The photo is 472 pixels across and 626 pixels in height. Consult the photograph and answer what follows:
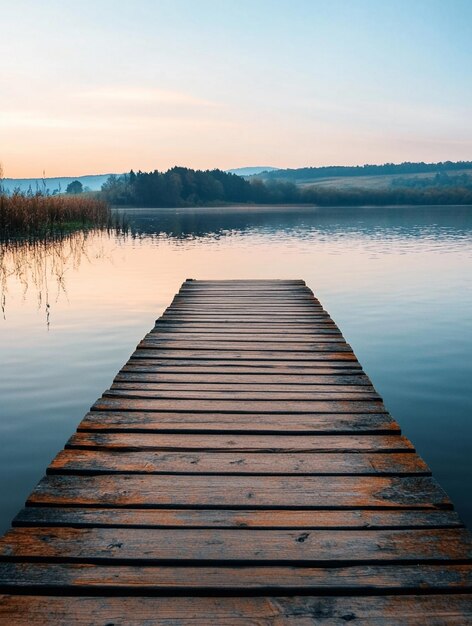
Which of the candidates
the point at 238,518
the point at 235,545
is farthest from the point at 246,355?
the point at 235,545

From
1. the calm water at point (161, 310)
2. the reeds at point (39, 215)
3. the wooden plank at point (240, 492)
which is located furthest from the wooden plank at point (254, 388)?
the reeds at point (39, 215)

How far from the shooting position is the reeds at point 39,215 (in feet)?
50.1

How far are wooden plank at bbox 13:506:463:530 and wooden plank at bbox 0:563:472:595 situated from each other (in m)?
0.27

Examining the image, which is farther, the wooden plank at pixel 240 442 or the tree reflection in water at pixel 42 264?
the tree reflection in water at pixel 42 264

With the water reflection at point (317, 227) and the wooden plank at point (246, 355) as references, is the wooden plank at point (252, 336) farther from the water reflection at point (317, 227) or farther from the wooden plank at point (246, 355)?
the water reflection at point (317, 227)

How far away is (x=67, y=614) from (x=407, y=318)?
841cm

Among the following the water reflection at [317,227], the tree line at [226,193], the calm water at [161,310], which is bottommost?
the calm water at [161,310]

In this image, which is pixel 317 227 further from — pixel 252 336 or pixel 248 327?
pixel 252 336

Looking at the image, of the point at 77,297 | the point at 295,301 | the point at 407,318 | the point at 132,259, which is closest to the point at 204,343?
the point at 295,301

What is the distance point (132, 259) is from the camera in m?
17.5

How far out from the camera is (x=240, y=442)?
10.6 ft

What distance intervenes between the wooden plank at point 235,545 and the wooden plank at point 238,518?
0.04 metres

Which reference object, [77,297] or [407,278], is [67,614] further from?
[407,278]

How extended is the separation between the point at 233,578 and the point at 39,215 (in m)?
16.5
